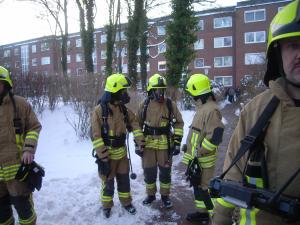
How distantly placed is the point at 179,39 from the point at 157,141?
11595mm

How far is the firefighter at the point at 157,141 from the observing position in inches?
217

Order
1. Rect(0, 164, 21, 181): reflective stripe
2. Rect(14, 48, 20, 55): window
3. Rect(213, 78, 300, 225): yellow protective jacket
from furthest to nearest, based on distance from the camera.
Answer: Rect(14, 48, 20, 55): window, Rect(0, 164, 21, 181): reflective stripe, Rect(213, 78, 300, 225): yellow protective jacket

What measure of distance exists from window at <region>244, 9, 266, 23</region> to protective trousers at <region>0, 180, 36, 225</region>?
38.3 meters

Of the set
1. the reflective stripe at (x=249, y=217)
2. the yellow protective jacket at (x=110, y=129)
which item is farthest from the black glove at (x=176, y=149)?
the reflective stripe at (x=249, y=217)

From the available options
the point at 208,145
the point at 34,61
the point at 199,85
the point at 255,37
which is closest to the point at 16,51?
the point at 34,61

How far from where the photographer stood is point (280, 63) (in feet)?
6.63

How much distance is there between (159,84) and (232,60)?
36376 millimetres

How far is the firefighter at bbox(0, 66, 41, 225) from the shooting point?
3713 millimetres

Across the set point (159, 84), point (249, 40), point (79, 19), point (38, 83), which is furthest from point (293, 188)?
point (249, 40)

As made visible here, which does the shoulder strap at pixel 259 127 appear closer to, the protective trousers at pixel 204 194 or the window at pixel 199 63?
the protective trousers at pixel 204 194

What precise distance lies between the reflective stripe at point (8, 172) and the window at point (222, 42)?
38891 mm

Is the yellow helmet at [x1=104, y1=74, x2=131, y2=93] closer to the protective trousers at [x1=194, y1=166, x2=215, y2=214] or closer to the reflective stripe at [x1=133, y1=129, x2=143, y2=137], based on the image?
the reflective stripe at [x1=133, y1=129, x2=143, y2=137]

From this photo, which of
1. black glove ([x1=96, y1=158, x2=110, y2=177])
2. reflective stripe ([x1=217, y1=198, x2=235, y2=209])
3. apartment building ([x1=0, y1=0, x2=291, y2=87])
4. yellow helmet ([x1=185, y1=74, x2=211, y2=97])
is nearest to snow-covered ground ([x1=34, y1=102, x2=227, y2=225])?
black glove ([x1=96, y1=158, x2=110, y2=177])

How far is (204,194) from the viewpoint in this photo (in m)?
4.75
